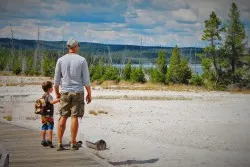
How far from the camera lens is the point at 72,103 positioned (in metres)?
6.89

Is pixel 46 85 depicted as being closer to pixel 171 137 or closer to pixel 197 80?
pixel 171 137

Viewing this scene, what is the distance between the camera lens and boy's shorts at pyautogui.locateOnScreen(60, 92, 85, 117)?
6.83 m

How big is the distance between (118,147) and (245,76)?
37.3 m

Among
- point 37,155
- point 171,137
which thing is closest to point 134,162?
point 37,155

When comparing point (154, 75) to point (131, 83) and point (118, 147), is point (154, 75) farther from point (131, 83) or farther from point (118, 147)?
point (118, 147)

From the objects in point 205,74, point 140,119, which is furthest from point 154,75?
point 140,119

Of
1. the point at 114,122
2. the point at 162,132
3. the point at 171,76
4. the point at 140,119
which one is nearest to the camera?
the point at 162,132

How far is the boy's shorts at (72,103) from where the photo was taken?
22.4 feet

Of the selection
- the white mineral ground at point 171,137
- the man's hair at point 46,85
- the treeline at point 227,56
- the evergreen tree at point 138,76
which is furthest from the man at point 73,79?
the evergreen tree at point 138,76

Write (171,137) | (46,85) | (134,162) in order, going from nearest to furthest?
(46,85), (134,162), (171,137)

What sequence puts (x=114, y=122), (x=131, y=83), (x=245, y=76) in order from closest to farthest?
(x=114, y=122), (x=245, y=76), (x=131, y=83)

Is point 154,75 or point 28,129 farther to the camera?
point 154,75

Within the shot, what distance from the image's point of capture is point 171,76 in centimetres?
5503

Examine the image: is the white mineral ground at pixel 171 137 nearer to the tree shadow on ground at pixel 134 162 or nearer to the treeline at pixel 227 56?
the tree shadow on ground at pixel 134 162
